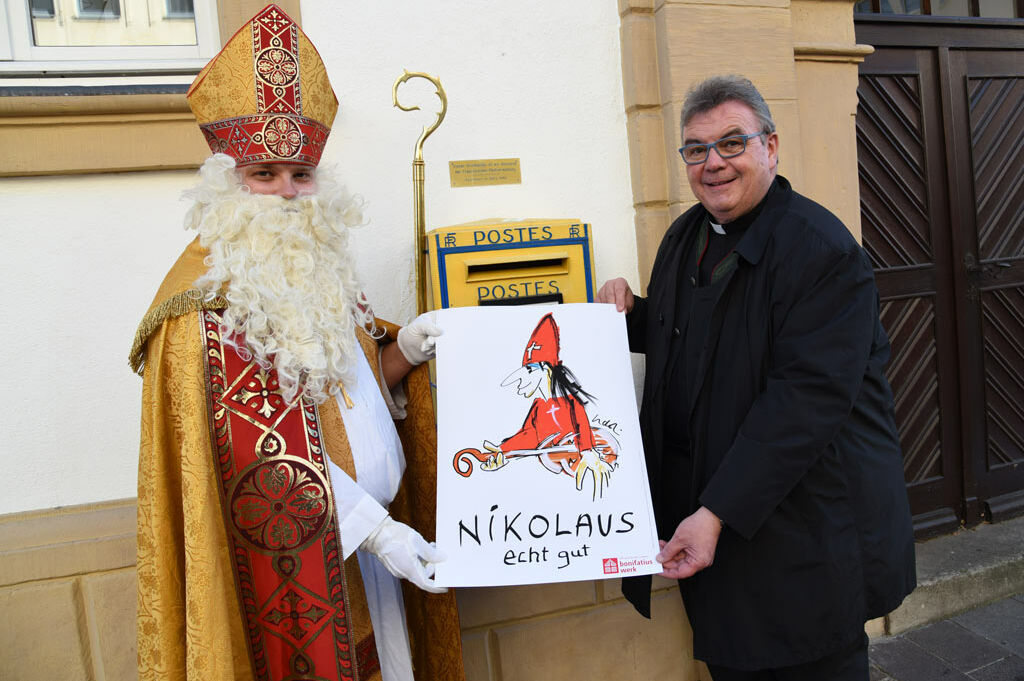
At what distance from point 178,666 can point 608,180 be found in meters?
2.16

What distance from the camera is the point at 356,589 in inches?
74.0

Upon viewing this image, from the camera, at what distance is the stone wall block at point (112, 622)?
7.52 feet

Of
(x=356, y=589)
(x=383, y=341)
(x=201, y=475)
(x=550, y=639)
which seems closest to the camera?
(x=201, y=475)

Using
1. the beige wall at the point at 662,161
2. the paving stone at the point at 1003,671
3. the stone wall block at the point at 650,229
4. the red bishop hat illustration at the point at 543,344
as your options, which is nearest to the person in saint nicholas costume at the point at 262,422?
the red bishop hat illustration at the point at 543,344

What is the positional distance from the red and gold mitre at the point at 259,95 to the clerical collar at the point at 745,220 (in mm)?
1137

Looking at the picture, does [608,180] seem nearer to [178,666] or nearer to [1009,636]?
[178,666]

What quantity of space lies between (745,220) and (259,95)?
4.25 feet

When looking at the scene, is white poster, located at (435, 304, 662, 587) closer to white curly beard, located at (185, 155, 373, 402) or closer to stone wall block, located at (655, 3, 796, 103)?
white curly beard, located at (185, 155, 373, 402)

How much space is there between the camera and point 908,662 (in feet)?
9.95

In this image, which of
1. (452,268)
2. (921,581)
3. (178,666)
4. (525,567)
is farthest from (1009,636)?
(178,666)

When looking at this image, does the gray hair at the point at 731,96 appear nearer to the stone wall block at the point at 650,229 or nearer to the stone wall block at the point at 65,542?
the stone wall block at the point at 650,229

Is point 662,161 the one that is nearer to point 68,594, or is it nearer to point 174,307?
point 174,307

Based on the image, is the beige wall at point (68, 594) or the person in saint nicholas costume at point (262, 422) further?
the beige wall at point (68, 594)

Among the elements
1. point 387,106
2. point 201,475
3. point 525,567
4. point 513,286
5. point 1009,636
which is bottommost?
point 1009,636
